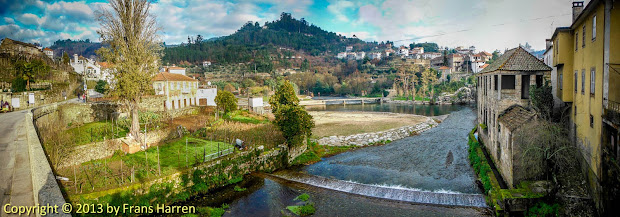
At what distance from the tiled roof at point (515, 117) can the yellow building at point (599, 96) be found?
177 cm

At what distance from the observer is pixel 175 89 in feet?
109

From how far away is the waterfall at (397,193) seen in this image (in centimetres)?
1430

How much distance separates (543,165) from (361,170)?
958 cm

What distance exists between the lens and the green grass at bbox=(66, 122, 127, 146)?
1629cm

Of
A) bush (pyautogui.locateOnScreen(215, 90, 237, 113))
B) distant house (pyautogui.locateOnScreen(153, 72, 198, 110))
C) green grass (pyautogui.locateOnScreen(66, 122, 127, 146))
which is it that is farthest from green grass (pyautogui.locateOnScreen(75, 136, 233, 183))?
bush (pyautogui.locateOnScreen(215, 90, 237, 113))

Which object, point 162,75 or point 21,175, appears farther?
point 162,75

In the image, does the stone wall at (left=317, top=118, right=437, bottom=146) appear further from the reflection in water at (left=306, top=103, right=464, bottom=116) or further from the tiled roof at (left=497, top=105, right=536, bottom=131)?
the reflection in water at (left=306, top=103, right=464, bottom=116)

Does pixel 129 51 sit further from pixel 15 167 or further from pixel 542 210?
pixel 542 210

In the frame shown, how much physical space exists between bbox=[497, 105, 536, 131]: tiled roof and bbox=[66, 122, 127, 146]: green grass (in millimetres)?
19364

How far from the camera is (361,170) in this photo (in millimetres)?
19812

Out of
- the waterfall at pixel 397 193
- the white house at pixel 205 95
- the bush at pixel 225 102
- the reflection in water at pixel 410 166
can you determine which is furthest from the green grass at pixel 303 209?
the white house at pixel 205 95

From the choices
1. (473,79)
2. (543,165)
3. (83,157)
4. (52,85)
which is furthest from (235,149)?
(473,79)

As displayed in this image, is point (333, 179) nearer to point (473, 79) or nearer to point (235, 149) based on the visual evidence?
point (235, 149)

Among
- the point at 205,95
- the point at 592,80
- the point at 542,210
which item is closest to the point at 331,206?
the point at 542,210
